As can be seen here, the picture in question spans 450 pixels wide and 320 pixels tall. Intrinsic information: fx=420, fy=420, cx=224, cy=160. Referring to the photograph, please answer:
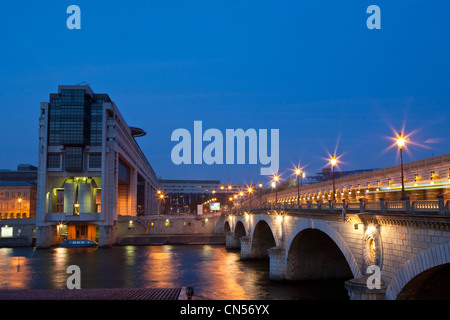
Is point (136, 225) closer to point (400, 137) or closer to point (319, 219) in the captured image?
point (319, 219)

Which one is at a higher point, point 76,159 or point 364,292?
point 76,159

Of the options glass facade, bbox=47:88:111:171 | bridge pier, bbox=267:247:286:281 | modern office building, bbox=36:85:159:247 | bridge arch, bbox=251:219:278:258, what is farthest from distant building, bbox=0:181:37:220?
bridge pier, bbox=267:247:286:281

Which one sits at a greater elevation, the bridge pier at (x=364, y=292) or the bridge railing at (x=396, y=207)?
the bridge railing at (x=396, y=207)

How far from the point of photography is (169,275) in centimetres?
5109

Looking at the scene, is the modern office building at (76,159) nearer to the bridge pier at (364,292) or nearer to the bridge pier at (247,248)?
the bridge pier at (247,248)

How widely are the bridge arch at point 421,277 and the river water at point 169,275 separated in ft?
58.4

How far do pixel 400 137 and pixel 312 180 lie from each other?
163 metres

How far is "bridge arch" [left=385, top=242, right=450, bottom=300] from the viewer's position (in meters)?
17.3

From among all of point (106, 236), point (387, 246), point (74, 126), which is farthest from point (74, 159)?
point (387, 246)

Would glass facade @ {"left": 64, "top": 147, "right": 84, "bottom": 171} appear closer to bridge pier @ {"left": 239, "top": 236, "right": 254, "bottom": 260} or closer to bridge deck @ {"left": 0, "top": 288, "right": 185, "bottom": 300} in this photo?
bridge pier @ {"left": 239, "top": 236, "right": 254, "bottom": 260}

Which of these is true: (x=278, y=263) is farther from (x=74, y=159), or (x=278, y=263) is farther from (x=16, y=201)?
(x=16, y=201)

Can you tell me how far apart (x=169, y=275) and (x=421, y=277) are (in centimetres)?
3707

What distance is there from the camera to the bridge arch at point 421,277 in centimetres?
1730

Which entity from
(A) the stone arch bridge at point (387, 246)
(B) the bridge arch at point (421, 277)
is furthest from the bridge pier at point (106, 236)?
(B) the bridge arch at point (421, 277)
